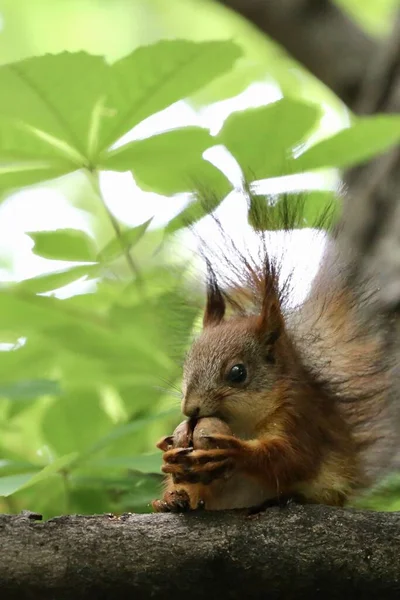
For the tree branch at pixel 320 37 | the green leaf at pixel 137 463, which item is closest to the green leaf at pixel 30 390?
the green leaf at pixel 137 463

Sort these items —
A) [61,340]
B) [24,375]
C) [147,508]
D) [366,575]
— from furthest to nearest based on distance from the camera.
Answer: [24,375]
[61,340]
[147,508]
[366,575]

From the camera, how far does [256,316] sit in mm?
1328

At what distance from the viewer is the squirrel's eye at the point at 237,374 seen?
1.22m

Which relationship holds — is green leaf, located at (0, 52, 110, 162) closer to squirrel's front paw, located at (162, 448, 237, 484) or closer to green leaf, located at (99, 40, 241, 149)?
green leaf, located at (99, 40, 241, 149)

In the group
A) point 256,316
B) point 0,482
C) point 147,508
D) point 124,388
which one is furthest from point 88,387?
point 0,482

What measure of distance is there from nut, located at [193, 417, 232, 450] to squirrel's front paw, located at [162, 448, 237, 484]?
0.02 metres

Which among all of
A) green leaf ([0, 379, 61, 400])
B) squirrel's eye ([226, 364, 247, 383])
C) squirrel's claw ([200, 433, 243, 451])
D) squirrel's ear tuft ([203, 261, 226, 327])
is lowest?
squirrel's claw ([200, 433, 243, 451])

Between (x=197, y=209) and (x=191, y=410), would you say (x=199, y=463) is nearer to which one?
(x=191, y=410)

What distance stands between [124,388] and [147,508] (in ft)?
1.20

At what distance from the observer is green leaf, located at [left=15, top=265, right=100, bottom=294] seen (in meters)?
1.42

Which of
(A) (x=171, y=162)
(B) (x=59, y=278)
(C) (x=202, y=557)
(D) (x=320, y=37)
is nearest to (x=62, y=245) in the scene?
(B) (x=59, y=278)

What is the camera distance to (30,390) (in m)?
1.29

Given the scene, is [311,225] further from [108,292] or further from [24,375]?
[24,375]

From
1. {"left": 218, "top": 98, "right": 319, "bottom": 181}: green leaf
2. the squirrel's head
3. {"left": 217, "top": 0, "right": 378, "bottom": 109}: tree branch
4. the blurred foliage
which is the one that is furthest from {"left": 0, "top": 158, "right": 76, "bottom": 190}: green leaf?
{"left": 217, "top": 0, "right": 378, "bottom": 109}: tree branch
